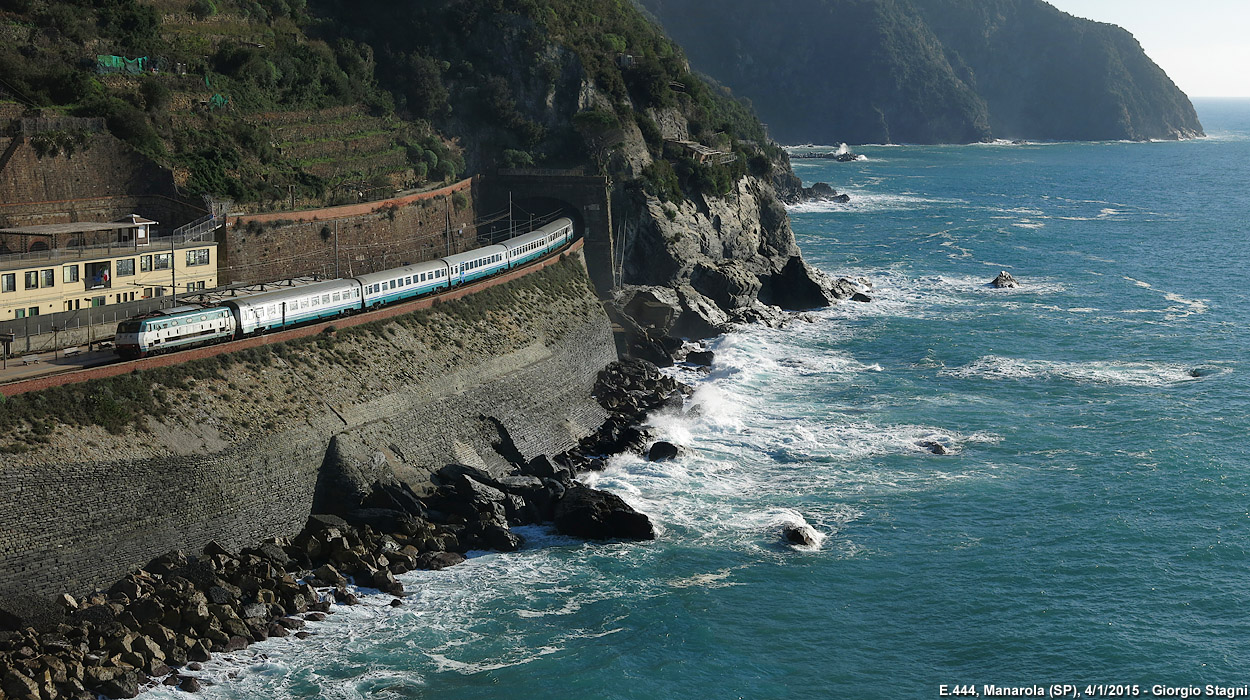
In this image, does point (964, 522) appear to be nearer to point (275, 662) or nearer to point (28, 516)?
point (275, 662)

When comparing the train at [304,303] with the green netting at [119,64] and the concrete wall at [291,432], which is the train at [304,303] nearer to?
the concrete wall at [291,432]

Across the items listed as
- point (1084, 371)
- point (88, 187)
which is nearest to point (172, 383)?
point (88, 187)

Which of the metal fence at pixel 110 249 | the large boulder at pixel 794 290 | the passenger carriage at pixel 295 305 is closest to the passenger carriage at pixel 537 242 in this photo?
the passenger carriage at pixel 295 305

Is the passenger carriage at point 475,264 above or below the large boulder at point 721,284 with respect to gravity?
above

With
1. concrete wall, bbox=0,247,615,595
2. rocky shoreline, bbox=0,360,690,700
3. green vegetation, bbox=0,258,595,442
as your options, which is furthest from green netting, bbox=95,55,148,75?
rocky shoreline, bbox=0,360,690,700

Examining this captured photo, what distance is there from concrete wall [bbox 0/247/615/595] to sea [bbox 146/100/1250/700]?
625cm

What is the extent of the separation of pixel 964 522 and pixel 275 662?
3021 centimetres

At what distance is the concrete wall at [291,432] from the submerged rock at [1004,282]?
51.7 metres

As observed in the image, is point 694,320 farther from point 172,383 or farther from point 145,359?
point 145,359

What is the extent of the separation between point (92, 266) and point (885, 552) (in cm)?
3696

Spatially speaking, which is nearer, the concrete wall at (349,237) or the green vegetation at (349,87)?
the concrete wall at (349,237)

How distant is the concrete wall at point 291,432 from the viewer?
140ft

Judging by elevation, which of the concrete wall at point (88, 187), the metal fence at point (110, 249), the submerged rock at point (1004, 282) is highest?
the concrete wall at point (88, 187)

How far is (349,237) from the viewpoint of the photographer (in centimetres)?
7306
